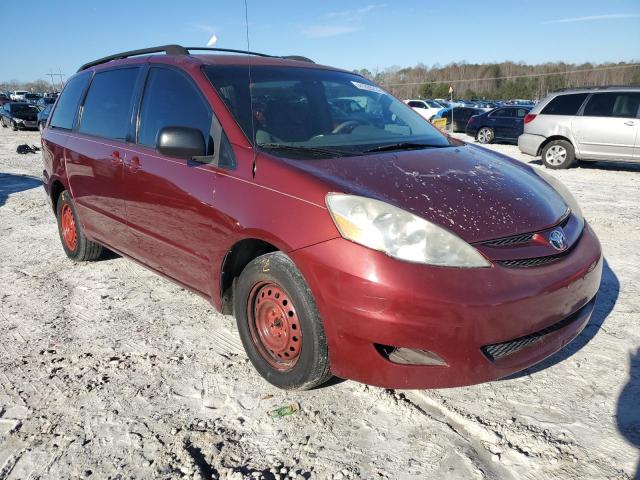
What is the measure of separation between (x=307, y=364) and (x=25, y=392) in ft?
5.17

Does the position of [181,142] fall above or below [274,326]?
above

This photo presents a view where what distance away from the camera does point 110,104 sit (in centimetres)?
399

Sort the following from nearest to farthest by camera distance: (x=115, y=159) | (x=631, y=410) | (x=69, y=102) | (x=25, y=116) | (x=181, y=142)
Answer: (x=631, y=410)
(x=181, y=142)
(x=115, y=159)
(x=69, y=102)
(x=25, y=116)

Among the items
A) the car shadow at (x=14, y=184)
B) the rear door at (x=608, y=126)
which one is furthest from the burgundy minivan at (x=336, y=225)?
the rear door at (x=608, y=126)

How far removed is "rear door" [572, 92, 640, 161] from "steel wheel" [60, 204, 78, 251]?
9.80m

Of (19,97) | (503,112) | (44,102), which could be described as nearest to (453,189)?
(503,112)

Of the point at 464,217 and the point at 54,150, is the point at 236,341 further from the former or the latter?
the point at 54,150

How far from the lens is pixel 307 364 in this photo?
7.93 feet

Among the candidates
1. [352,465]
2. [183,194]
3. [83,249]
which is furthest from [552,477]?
[83,249]

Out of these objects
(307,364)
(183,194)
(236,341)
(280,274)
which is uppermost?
(183,194)

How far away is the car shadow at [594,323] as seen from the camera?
2.88 metres

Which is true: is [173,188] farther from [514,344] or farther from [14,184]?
[14,184]

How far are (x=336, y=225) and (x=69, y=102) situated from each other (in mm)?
3838

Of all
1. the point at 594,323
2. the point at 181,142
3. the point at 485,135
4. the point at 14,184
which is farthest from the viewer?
the point at 485,135
